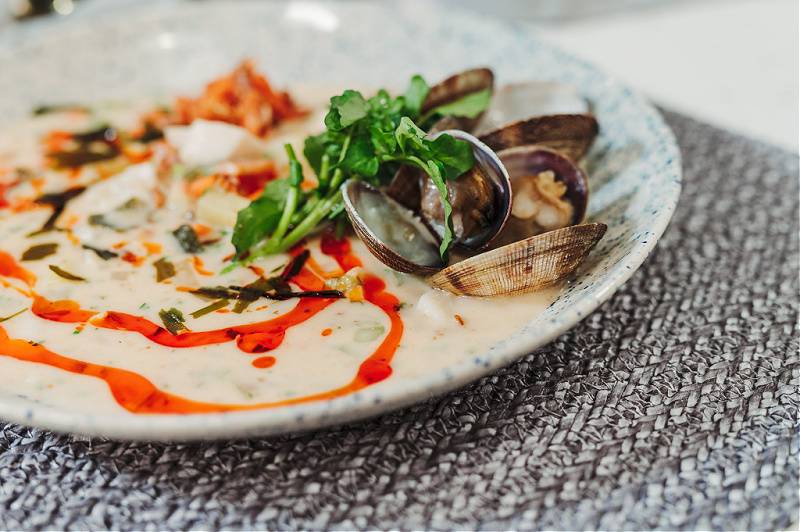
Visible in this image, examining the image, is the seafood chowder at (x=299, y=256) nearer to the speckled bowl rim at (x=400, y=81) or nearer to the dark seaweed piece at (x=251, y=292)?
the dark seaweed piece at (x=251, y=292)

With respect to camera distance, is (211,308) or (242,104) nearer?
(211,308)

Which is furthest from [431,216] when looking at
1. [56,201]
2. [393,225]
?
[56,201]

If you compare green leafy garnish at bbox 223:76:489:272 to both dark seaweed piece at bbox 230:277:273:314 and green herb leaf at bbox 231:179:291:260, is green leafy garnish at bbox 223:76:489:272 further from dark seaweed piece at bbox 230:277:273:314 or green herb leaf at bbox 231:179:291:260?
dark seaweed piece at bbox 230:277:273:314

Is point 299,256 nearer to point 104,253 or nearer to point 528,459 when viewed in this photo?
point 104,253

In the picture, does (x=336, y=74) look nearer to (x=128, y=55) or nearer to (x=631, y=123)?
(x=128, y=55)

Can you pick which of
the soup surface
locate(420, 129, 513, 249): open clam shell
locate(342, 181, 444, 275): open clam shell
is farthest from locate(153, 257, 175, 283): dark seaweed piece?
locate(420, 129, 513, 249): open clam shell

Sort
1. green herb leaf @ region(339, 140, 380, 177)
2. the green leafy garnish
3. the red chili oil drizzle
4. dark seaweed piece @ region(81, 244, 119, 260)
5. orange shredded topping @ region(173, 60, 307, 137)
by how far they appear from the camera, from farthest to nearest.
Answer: orange shredded topping @ region(173, 60, 307, 137), dark seaweed piece @ region(81, 244, 119, 260), green herb leaf @ region(339, 140, 380, 177), the green leafy garnish, the red chili oil drizzle
